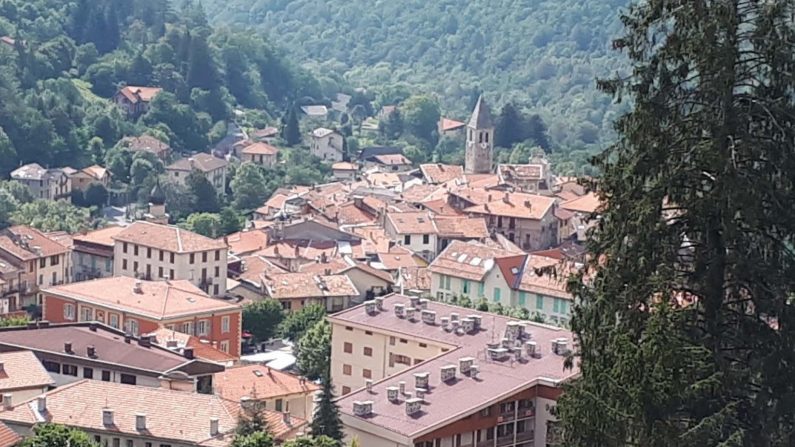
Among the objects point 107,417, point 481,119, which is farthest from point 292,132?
point 107,417

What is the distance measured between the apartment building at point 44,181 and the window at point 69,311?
30112 millimetres

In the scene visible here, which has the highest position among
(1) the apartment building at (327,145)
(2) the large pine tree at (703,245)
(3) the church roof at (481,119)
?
(2) the large pine tree at (703,245)

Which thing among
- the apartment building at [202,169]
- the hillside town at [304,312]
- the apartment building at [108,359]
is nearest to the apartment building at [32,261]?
the hillside town at [304,312]

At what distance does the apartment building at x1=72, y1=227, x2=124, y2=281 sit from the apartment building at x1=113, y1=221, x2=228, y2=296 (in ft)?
4.36

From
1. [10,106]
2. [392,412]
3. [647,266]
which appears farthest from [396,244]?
[647,266]

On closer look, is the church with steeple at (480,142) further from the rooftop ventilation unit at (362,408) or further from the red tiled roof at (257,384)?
the rooftop ventilation unit at (362,408)

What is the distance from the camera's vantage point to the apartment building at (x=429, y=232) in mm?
62438

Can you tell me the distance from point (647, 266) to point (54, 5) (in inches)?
3781

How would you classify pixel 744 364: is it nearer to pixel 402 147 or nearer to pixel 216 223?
pixel 216 223

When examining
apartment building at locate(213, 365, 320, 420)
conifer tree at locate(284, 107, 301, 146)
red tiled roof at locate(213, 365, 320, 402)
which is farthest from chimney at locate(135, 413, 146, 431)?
conifer tree at locate(284, 107, 301, 146)

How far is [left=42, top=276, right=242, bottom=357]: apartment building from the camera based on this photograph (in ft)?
135

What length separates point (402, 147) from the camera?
104312 millimetres

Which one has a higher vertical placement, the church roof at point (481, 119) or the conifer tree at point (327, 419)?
→ the church roof at point (481, 119)

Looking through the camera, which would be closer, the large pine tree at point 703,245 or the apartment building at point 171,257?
the large pine tree at point 703,245
